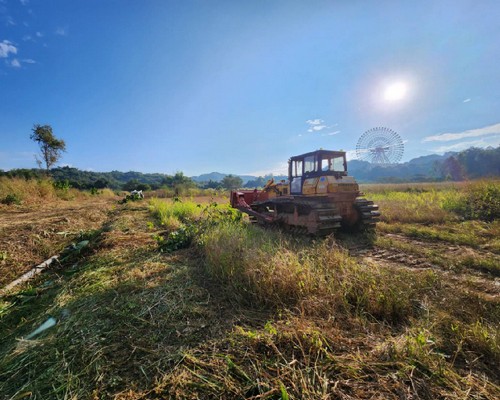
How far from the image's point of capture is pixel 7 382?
1437 millimetres

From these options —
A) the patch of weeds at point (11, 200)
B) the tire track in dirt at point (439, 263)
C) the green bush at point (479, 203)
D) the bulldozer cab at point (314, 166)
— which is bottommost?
the tire track in dirt at point (439, 263)

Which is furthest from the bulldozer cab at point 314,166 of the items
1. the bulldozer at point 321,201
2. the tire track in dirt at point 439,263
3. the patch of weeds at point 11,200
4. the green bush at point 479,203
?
the patch of weeds at point 11,200

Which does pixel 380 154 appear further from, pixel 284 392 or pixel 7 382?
pixel 7 382

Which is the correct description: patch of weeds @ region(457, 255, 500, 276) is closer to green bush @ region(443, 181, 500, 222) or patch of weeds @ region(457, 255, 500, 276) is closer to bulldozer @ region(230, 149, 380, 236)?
bulldozer @ region(230, 149, 380, 236)

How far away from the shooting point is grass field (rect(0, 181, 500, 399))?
4.60 feet

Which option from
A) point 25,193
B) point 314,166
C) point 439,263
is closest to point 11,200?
point 25,193

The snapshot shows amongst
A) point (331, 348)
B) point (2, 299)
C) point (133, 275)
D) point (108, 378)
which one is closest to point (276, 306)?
point (331, 348)

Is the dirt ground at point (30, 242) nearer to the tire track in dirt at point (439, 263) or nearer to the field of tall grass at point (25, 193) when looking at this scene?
the field of tall grass at point (25, 193)

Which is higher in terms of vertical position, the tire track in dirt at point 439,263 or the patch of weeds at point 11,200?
the patch of weeds at point 11,200

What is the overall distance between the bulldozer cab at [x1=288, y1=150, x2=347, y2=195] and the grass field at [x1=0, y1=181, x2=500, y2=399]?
3638 mm

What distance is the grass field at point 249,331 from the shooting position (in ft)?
4.60

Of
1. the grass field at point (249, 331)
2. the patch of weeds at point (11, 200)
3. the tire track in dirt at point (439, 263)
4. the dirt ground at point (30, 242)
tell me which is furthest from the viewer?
the patch of weeds at point (11, 200)

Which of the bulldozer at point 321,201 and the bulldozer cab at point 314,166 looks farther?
the bulldozer cab at point 314,166

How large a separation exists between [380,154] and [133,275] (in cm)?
1358
